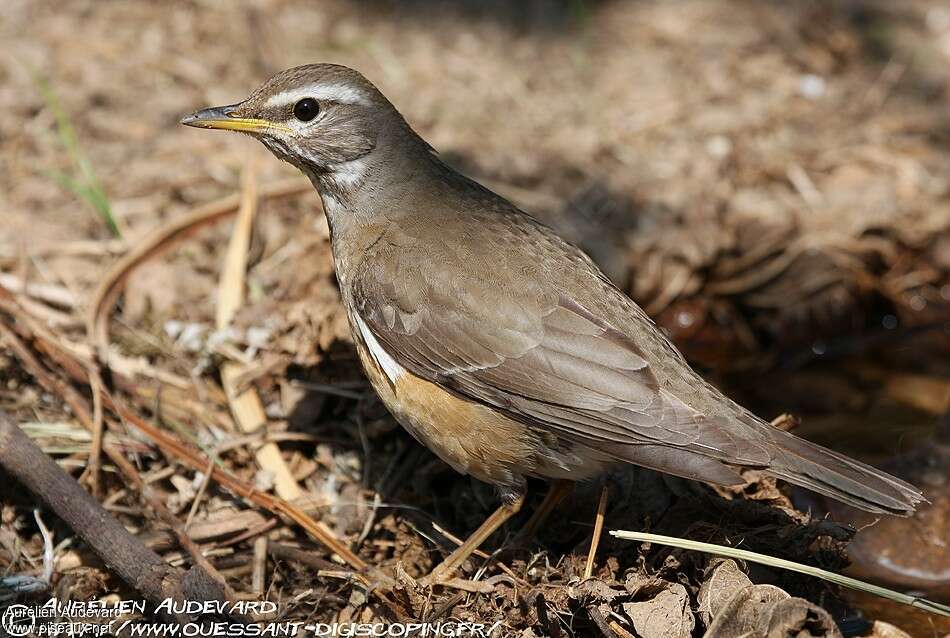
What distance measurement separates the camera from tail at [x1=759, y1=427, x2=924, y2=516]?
403 cm

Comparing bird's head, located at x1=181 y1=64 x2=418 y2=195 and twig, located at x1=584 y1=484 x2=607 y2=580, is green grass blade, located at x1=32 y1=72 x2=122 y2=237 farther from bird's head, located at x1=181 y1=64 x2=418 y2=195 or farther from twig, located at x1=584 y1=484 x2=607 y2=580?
twig, located at x1=584 y1=484 x2=607 y2=580

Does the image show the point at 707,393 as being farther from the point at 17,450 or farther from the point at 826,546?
the point at 17,450

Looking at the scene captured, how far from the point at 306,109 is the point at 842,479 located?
284 centimetres

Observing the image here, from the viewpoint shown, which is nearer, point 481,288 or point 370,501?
point 481,288

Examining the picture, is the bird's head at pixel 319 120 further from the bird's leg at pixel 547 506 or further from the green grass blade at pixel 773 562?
the green grass blade at pixel 773 562

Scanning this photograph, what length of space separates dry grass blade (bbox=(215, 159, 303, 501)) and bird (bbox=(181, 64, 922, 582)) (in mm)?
945

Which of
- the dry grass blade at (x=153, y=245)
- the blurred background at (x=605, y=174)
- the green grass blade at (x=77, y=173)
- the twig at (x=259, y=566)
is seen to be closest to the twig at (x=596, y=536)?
the blurred background at (x=605, y=174)

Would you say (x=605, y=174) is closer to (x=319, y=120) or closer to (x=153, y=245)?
(x=319, y=120)

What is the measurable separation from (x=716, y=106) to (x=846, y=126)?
989 millimetres

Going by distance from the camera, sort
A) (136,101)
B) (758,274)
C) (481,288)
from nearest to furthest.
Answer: (481,288)
(758,274)
(136,101)

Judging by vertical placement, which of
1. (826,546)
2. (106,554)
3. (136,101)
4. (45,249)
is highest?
(136,101)

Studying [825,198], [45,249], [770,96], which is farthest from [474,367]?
[770,96]

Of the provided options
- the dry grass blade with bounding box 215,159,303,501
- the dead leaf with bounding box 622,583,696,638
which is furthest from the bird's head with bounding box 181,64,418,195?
the dead leaf with bounding box 622,583,696,638

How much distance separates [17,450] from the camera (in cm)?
460
